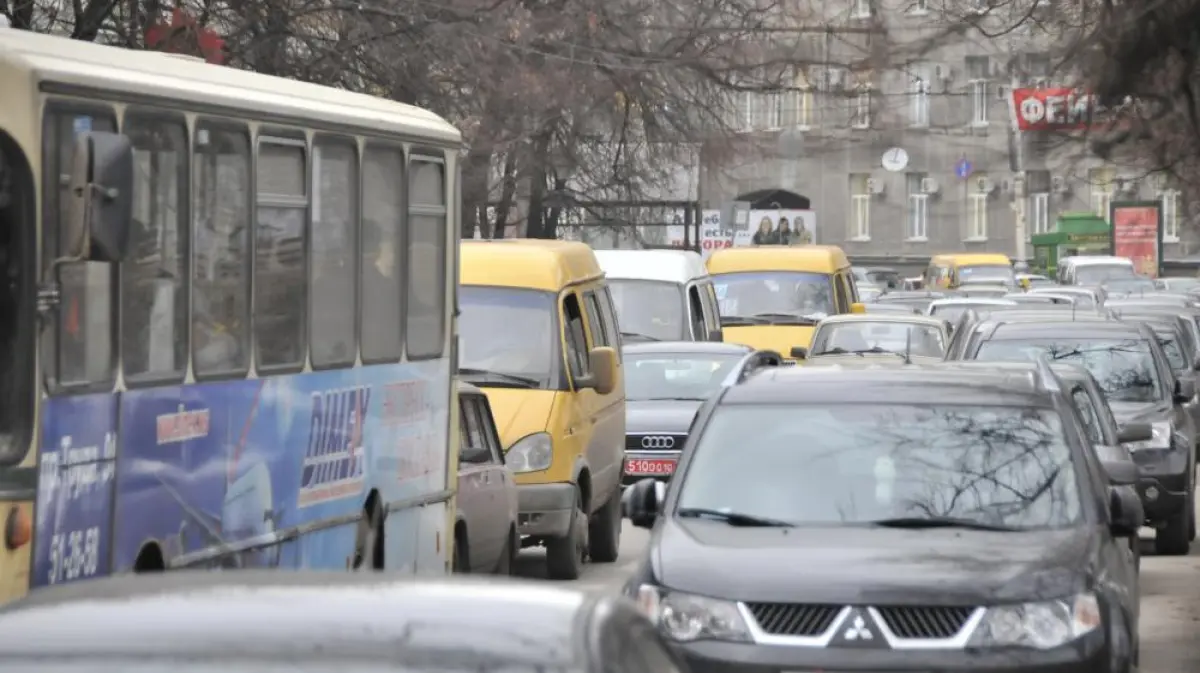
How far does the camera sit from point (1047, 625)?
7.97 metres

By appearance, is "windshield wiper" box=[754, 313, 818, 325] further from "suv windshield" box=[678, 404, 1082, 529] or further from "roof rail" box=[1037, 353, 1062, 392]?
"suv windshield" box=[678, 404, 1082, 529]

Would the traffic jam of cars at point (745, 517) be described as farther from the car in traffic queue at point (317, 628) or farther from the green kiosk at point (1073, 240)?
the green kiosk at point (1073, 240)

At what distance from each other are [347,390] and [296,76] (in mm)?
10352

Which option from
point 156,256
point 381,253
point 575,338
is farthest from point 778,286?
point 156,256

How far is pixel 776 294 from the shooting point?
31781 millimetres

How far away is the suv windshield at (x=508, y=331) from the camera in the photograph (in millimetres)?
16109

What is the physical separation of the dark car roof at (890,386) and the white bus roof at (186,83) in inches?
90.6

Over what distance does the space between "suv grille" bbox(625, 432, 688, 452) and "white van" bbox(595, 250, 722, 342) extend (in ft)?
16.2

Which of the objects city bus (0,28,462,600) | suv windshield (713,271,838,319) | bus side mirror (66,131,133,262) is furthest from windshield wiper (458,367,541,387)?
suv windshield (713,271,838,319)

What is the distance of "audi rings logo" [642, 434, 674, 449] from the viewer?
20.6 metres

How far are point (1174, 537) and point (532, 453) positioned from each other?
16.2 ft

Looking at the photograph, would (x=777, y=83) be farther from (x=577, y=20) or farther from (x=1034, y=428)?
(x=1034, y=428)

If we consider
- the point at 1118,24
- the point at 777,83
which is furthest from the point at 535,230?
the point at 1118,24

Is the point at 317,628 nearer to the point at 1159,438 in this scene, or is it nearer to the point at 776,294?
the point at 1159,438
